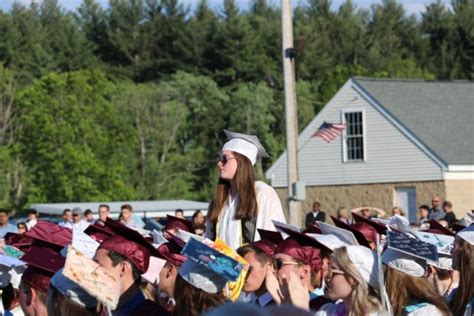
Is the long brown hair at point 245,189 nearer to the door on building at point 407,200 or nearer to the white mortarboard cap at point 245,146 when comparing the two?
the white mortarboard cap at point 245,146

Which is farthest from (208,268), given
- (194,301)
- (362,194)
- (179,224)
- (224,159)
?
(362,194)

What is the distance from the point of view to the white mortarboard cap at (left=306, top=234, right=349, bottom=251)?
711 centimetres

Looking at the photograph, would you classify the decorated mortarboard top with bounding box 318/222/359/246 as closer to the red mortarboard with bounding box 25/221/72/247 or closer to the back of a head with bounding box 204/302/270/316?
the red mortarboard with bounding box 25/221/72/247

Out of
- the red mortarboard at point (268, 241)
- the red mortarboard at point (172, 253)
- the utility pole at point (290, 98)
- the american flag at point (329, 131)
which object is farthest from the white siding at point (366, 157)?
the red mortarboard at point (172, 253)

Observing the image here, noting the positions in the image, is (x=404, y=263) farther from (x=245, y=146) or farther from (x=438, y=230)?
(x=438, y=230)

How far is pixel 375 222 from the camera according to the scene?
28.7 ft

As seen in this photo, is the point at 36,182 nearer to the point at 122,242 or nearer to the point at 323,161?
the point at 323,161

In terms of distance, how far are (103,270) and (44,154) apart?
1994 inches

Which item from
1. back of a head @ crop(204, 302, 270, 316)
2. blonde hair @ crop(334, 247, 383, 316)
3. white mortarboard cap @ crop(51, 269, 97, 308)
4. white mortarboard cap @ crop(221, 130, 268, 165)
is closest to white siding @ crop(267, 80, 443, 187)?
white mortarboard cap @ crop(221, 130, 268, 165)

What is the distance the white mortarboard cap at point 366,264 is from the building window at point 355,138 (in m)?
37.1

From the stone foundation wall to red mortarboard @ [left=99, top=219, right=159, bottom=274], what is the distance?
34.3 m

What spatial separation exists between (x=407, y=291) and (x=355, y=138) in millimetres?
37089

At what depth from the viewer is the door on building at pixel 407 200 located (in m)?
41.3

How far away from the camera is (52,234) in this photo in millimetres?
7488
